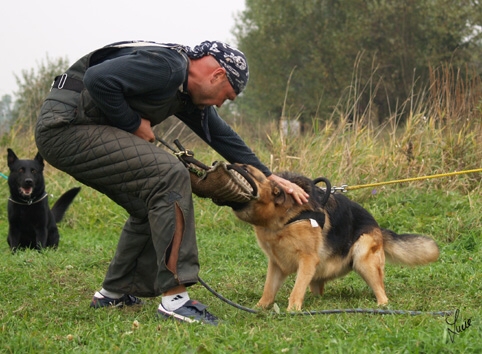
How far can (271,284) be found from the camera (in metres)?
4.87

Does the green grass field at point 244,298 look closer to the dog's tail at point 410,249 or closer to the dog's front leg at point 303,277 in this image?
the dog's front leg at point 303,277

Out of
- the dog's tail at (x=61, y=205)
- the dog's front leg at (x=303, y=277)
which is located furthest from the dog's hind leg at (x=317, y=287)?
the dog's tail at (x=61, y=205)

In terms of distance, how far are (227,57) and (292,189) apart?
1.21 metres

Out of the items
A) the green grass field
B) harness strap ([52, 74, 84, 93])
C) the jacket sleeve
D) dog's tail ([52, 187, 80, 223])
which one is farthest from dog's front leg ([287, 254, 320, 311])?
dog's tail ([52, 187, 80, 223])

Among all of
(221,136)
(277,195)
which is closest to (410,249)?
(277,195)

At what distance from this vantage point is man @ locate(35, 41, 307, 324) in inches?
147

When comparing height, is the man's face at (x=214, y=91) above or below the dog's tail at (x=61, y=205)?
above

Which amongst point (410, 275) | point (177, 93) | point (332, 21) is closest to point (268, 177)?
point (177, 93)

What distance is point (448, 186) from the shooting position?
8.98 meters

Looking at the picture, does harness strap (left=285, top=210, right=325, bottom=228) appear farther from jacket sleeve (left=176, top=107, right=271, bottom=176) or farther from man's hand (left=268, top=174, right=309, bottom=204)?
jacket sleeve (left=176, top=107, right=271, bottom=176)

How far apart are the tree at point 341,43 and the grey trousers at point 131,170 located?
23992mm

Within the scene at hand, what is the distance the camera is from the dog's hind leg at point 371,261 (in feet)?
16.2

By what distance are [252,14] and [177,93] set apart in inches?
1226

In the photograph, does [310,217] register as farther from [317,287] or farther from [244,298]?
[244,298]
